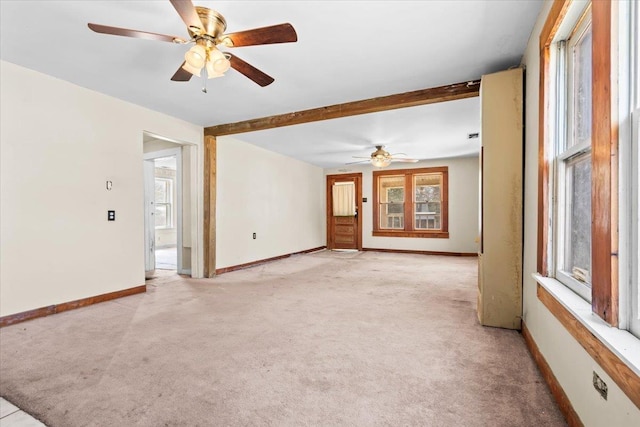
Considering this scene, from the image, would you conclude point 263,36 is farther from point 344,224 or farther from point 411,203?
point 344,224

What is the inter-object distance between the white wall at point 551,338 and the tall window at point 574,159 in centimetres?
26

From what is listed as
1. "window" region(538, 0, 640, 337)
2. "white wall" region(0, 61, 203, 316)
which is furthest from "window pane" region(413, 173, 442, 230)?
"white wall" region(0, 61, 203, 316)

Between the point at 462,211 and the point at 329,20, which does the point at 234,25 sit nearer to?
the point at 329,20

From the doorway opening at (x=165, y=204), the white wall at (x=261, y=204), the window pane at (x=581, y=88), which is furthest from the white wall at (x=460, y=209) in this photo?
the doorway opening at (x=165, y=204)

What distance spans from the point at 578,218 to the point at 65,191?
4486mm

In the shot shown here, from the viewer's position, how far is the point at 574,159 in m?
1.79

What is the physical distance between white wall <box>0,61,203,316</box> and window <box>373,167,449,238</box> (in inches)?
232

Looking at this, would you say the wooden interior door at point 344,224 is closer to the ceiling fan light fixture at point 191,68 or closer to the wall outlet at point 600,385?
the ceiling fan light fixture at point 191,68

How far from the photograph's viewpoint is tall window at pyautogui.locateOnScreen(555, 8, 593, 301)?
1.62 metres

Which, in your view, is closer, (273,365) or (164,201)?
(273,365)

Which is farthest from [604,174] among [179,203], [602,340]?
[179,203]

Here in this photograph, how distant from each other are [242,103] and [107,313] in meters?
2.83

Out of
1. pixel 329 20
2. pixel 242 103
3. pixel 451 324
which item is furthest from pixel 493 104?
pixel 242 103

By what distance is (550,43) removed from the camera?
1.94 meters
